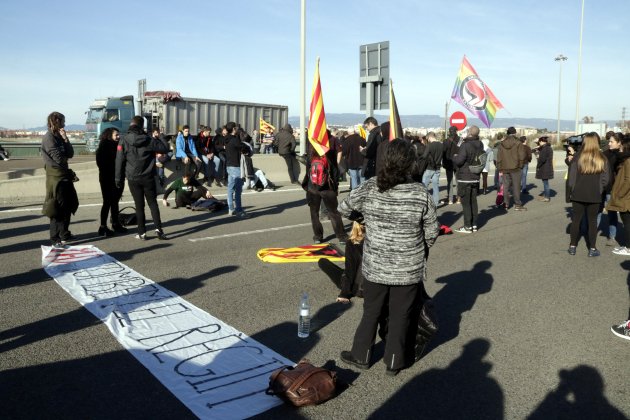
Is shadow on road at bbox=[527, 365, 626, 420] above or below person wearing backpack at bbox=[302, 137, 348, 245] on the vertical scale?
below

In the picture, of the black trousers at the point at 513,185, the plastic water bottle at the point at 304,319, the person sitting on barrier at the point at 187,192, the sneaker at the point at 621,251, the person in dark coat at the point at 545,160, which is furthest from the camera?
the person in dark coat at the point at 545,160

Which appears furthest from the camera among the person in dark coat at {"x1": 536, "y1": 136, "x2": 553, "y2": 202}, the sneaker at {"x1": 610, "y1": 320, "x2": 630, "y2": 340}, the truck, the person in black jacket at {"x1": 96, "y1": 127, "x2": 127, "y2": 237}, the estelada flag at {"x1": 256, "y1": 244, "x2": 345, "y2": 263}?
the truck

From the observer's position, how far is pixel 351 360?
4457 millimetres

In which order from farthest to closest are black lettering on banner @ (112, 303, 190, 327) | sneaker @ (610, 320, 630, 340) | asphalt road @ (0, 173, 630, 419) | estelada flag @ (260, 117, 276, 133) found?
estelada flag @ (260, 117, 276, 133) → black lettering on banner @ (112, 303, 190, 327) → sneaker @ (610, 320, 630, 340) → asphalt road @ (0, 173, 630, 419)

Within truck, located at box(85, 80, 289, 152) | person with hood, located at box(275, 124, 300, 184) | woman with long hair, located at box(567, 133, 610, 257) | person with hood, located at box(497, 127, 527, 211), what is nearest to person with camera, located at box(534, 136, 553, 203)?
person with hood, located at box(497, 127, 527, 211)

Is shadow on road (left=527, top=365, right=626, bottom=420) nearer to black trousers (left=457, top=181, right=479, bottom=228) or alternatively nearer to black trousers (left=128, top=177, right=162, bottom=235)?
black trousers (left=457, top=181, right=479, bottom=228)

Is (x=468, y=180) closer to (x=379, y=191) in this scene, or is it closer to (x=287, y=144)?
(x=379, y=191)

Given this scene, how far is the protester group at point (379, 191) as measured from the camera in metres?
4.18

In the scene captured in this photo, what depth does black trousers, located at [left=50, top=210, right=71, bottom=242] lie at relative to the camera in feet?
27.6

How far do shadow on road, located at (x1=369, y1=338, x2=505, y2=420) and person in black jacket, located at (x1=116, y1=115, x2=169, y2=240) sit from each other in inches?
238

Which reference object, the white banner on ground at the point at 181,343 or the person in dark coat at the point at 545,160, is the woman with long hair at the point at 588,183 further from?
the person in dark coat at the point at 545,160

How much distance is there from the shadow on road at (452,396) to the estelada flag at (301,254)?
365 centimetres

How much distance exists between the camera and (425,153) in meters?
13.4

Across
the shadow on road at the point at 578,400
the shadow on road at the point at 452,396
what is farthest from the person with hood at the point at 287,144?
the shadow on road at the point at 578,400
